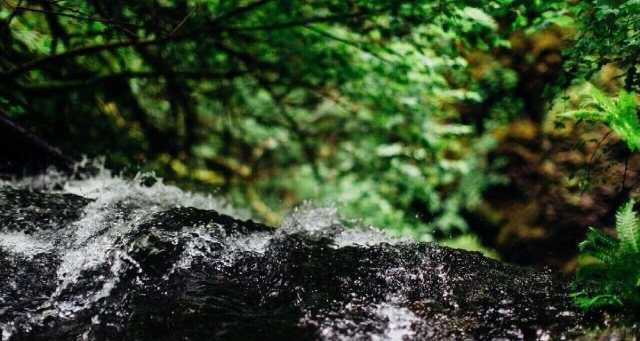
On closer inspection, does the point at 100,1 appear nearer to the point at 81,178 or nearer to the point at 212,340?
the point at 81,178

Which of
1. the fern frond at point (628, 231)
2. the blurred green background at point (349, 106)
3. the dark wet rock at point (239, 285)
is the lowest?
the dark wet rock at point (239, 285)

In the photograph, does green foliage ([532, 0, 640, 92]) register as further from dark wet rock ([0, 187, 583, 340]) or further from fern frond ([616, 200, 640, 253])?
dark wet rock ([0, 187, 583, 340])

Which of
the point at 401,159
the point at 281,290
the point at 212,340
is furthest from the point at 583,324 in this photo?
the point at 401,159

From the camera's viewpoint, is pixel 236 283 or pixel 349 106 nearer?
pixel 236 283

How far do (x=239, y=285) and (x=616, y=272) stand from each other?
222cm

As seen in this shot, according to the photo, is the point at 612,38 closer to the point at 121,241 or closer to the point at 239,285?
the point at 239,285

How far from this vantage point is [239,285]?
2676 millimetres

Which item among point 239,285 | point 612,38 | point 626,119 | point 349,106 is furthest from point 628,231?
point 349,106

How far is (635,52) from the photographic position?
294 centimetres

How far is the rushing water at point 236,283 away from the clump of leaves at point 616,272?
0.54ft

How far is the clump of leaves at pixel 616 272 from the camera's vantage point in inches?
83.4

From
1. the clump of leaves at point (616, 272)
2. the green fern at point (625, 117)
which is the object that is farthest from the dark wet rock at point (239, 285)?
the green fern at point (625, 117)

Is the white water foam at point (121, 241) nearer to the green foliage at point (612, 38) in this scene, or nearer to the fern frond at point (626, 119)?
the fern frond at point (626, 119)

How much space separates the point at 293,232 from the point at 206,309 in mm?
1278
